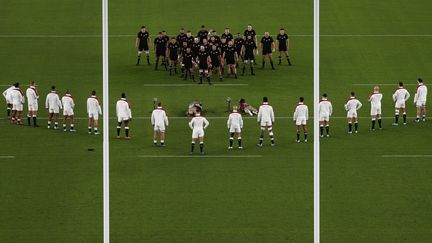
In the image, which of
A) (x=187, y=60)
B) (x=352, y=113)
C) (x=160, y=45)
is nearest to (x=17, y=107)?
(x=187, y=60)

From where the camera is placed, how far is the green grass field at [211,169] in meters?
35.7

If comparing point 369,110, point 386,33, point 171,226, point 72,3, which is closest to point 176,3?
point 72,3

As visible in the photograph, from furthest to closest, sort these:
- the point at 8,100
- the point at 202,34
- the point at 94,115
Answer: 1. the point at 202,34
2. the point at 8,100
3. the point at 94,115

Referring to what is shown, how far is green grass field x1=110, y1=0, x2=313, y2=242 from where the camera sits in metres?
35.7

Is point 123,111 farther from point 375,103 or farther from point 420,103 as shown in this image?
point 420,103

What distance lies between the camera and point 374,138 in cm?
4322

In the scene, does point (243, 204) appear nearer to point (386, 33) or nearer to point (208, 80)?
point (208, 80)

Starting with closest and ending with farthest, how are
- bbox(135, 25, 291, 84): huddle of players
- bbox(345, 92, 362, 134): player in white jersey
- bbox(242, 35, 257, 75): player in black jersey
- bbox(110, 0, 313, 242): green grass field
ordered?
bbox(110, 0, 313, 242): green grass field < bbox(345, 92, 362, 134): player in white jersey < bbox(135, 25, 291, 84): huddle of players < bbox(242, 35, 257, 75): player in black jersey

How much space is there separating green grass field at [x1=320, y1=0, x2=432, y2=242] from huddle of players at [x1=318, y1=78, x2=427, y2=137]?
32 centimetres

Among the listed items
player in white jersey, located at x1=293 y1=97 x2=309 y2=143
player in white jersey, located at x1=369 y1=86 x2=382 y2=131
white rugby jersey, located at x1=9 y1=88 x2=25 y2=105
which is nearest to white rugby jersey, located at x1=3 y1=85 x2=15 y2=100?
white rugby jersey, located at x1=9 y1=88 x2=25 y2=105

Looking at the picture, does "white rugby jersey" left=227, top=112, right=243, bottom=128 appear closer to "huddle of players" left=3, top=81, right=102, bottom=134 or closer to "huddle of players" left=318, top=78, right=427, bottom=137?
"huddle of players" left=318, top=78, right=427, bottom=137

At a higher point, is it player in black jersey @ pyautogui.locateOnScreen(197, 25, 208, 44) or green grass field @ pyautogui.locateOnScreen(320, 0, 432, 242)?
player in black jersey @ pyautogui.locateOnScreen(197, 25, 208, 44)

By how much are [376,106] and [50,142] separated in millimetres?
8954

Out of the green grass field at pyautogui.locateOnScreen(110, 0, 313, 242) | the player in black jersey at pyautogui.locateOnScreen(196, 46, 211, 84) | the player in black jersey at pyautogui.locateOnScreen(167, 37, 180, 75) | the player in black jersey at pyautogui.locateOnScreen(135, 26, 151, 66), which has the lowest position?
the green grass field at pyautogui.locateOnScreen(110, 0, 313, 242)
